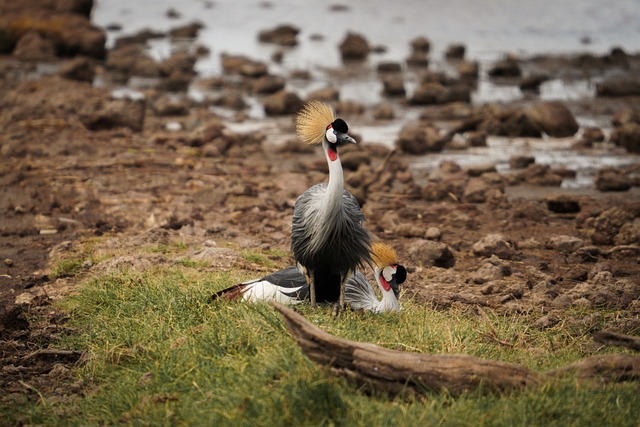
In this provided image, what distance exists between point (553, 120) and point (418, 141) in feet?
8.87

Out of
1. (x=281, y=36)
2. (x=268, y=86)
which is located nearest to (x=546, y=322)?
(x=268, y=86)

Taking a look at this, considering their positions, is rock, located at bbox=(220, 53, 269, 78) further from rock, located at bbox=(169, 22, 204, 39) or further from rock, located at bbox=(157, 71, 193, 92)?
rock, located at bbox=(169, 22, 204, 39)

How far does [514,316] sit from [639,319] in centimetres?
92

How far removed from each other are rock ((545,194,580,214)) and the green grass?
379cm

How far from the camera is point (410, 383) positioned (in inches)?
194

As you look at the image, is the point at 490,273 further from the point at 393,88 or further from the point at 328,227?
the point at 393,88

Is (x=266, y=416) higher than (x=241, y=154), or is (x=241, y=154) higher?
(x=266, y=416)

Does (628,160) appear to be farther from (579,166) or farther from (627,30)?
(627,30)

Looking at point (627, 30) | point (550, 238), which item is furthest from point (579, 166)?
point (627, 30)

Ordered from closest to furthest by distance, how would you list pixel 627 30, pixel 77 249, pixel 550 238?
pixel 77 249 → pixel 550 238 → pixel 627 30

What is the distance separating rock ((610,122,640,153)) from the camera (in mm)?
13906

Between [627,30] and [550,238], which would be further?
[627,30]

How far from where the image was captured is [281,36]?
1158 inches

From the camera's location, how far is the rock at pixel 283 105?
683 inches
